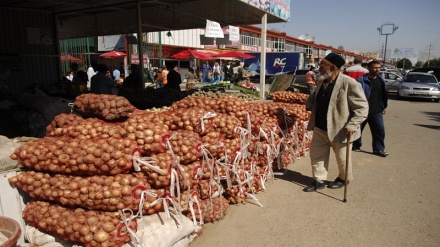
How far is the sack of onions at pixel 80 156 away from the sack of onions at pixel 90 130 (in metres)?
0.15

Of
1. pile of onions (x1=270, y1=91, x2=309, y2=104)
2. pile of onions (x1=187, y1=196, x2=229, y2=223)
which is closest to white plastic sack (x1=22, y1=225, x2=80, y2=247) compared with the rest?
pile of onions (x1=187, y1=196, x2=229, y2=223)

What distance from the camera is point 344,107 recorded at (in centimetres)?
416

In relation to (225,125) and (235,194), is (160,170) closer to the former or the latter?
(225,125)

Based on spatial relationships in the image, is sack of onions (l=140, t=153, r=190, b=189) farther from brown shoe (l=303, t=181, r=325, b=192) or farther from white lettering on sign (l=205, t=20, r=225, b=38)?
Answer: white lettering on sign (l=205, t=20, r=225, b=38)

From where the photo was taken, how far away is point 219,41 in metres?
Answer: 12.9

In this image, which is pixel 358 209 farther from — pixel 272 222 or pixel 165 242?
pixel 165 242

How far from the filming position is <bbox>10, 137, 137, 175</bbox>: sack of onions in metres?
2.59

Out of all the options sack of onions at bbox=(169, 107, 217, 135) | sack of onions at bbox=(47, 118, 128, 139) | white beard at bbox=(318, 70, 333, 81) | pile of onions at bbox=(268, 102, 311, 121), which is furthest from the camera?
pile of onions at bbox=(268, 102, 311, 121)

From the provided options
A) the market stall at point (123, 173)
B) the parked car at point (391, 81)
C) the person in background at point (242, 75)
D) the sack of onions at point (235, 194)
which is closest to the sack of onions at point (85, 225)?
the market stall at point (123, 173)

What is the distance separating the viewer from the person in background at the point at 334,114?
411 centimetres

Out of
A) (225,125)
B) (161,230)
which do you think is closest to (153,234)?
(161,230)

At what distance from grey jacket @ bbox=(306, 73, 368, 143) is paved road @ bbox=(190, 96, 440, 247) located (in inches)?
37.5

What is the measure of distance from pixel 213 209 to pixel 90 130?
167 cm

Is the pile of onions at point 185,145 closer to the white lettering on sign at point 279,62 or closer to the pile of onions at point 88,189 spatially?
the pile of onions at point 88,189
